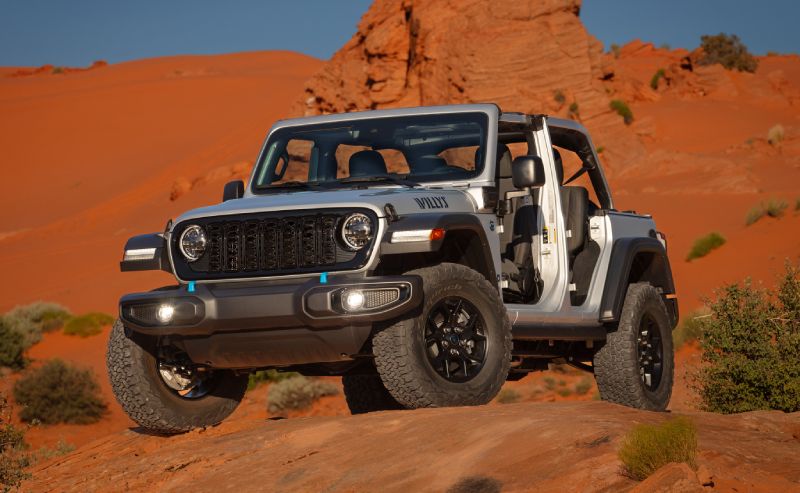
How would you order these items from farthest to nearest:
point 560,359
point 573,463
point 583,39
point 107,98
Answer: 1. point 107,98
2. point 583,39
3. point 560,359
4. point 573,463

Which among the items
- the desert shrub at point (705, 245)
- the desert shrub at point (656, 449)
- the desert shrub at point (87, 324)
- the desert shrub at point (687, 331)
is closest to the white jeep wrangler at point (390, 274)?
the desert shrub at point (656, 449)

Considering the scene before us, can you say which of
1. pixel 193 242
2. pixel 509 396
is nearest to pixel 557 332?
pixel 193 242

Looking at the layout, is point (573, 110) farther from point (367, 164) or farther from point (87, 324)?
point (367, 164)

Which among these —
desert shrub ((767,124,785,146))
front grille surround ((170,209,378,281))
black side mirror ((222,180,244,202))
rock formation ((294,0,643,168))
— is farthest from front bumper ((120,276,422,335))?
desert shrub ((767,124,785,146))

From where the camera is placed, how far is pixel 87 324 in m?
26.0

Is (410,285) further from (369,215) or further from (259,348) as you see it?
(259,348)

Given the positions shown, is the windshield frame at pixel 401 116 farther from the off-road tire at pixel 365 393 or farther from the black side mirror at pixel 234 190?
the off-road tire at pixel 365 393

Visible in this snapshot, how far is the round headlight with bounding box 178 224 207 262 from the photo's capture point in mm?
7113

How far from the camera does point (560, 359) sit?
9.44 m

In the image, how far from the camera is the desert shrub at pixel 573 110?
31984mm

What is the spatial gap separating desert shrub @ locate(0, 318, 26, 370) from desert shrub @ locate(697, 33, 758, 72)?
126 feet

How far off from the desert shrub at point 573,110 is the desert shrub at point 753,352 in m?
21.2

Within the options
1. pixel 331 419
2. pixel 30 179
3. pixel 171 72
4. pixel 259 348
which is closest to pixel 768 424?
pixel 331 419

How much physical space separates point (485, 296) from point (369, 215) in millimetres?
935
